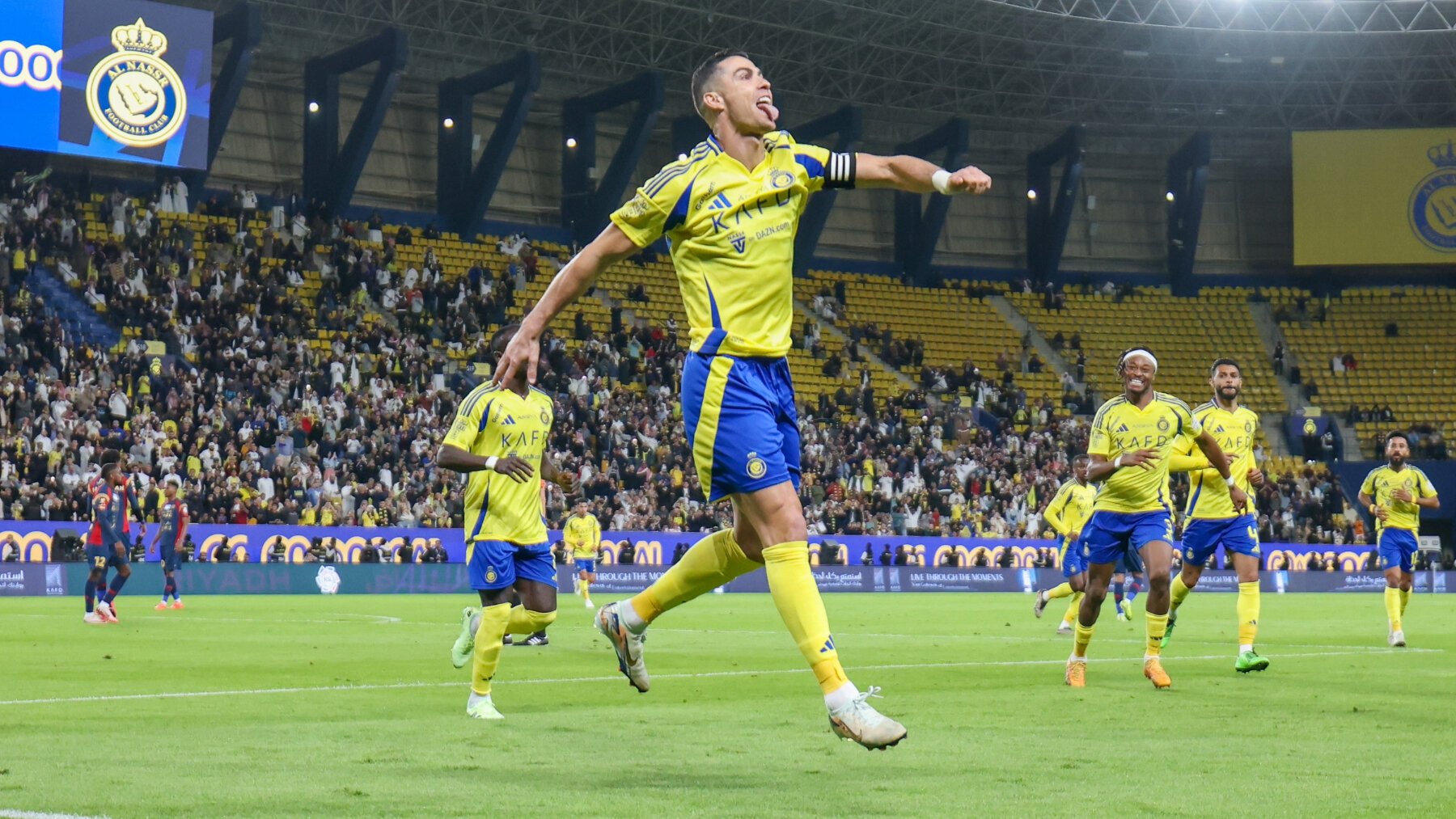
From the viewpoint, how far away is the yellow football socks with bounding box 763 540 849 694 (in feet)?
23.4

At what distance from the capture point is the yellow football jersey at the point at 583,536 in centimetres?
3152

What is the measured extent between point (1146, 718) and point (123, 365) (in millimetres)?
30852

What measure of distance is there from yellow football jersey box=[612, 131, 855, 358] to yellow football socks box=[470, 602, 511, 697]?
3857mm

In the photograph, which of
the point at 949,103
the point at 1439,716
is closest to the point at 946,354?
the point at 949,103

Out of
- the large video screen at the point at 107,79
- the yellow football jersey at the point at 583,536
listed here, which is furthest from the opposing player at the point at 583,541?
the large video screen at the point at 107,79

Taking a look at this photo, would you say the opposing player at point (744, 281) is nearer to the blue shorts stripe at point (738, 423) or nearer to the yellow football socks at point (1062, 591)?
the blue shorts stripe at point (738, 423)

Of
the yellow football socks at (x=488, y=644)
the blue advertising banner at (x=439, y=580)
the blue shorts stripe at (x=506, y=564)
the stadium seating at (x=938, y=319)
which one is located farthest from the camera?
the stadium seating at (x=938, y=319)

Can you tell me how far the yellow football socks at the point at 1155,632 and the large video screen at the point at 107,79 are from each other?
31851 millimetres

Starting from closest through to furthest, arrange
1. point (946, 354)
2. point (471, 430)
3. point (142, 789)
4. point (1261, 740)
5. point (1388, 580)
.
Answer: point (142, 789), point (1261, 740), point (471, 430), point (1388, 580), point (946, 354)

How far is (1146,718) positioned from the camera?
10.5m

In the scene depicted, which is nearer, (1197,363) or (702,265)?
(702,265)

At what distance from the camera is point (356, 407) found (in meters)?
39.5

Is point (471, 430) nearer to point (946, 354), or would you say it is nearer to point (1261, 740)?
point (1261, 740)

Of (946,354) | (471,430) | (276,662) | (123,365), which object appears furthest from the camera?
(946,354)
